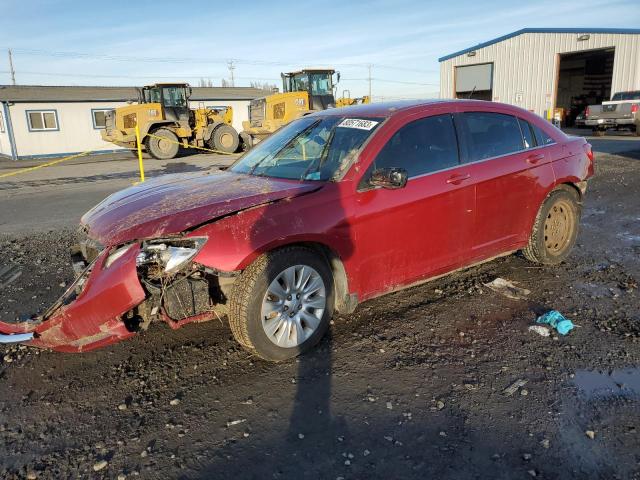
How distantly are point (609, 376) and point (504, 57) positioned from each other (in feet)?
105

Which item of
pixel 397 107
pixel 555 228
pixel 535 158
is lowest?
pixel 555 228

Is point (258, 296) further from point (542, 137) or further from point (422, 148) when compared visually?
point (542, 137)

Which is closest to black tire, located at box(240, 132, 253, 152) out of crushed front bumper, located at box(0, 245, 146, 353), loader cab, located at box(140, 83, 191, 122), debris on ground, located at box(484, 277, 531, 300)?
loader cab, located at box(140, 83, 191, 122)

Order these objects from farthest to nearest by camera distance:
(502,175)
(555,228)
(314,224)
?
(555,228), (502,175), (314,224)

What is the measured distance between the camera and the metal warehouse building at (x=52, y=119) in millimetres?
27125

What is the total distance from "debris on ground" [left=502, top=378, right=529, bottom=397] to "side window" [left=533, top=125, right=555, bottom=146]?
2.70 m

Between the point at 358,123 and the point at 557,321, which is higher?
the point at 358,123

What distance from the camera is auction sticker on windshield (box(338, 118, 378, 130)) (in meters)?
3.94

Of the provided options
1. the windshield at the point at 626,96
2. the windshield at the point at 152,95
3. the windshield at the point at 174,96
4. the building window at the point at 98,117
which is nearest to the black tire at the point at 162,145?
the windshield at the point at 174,96

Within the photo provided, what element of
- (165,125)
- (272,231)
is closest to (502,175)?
(272,231)

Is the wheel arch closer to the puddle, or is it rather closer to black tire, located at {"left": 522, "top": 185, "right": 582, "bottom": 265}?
the puddle

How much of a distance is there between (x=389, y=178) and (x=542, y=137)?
7.59 feet

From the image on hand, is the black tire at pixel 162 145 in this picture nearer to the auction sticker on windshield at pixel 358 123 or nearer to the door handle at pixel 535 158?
the auction sticker on windshield at pixel 358 123

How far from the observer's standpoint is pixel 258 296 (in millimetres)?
3219
